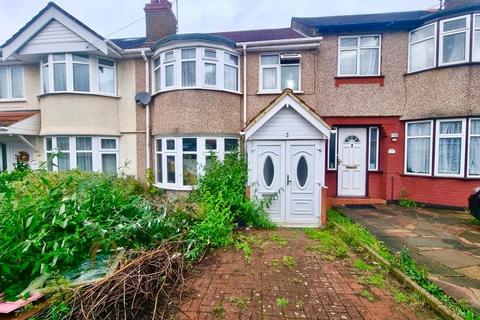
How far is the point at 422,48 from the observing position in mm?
8438

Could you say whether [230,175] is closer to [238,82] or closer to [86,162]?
[238,82]

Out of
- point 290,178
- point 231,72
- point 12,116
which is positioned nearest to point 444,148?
point 290,178

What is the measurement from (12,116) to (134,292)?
35.7 feet

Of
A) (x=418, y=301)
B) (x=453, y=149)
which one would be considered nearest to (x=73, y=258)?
(x=418, y=301)

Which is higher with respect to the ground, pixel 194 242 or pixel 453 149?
pixel 453 149

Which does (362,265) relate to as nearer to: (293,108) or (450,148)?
(293,108)

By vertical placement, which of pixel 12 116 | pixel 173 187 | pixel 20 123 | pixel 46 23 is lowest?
pixel 173 187

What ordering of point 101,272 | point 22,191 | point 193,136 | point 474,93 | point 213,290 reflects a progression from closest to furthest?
point 101,272, point 213,290, point 22,191, point 474,93, point 193,136

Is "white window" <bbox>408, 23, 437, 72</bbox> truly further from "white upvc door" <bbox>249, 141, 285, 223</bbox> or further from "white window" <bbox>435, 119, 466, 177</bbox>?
"white upvc door" <bbox>249, 141, 285, 223</bbox>

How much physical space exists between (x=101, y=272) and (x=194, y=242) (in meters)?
1.81

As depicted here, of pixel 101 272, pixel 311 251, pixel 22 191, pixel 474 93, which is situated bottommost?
pixel 311 251

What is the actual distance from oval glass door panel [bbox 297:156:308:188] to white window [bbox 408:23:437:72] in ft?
19.6

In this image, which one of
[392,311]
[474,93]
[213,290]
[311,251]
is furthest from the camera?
[474,93]

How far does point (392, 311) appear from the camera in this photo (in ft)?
10.3
